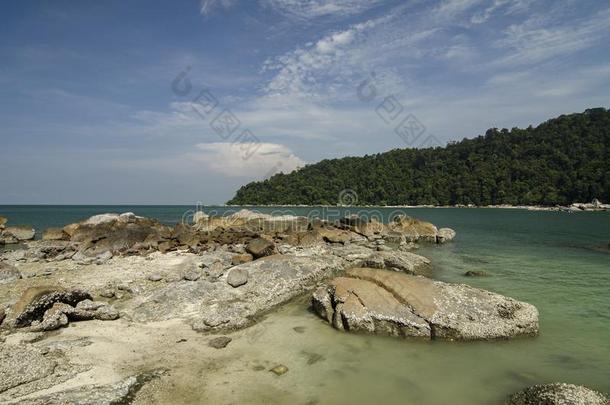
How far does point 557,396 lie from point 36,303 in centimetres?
1301

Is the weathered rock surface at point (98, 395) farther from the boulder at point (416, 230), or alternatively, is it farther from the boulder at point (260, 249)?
the boulder at point (416, 230)

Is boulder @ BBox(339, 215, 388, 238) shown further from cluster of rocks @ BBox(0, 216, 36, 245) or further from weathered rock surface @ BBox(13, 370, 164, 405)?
cluster of rocks @ BBox(0, 216, 36, 245)

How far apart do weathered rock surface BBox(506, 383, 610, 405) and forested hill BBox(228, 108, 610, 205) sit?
132402 millimetres

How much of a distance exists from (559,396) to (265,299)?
894cm

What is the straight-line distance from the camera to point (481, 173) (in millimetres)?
143750

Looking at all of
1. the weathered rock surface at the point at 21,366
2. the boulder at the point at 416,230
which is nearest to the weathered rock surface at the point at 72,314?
the weathered rock surface at the point at 21,366

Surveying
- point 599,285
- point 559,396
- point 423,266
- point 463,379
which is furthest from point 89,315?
point 599,285

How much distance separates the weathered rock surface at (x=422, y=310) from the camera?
1035 cm

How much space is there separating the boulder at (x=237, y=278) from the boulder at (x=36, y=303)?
17.0ft

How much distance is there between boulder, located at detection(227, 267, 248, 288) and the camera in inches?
562

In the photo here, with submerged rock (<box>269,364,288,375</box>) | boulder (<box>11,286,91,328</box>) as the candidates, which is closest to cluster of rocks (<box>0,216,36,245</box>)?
boulder (<box>11,286,91,328</box>)

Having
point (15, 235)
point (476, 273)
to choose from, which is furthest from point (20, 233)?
point (476, 273)

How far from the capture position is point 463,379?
829 cm

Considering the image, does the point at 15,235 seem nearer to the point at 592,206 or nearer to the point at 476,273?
the point at 476,273
